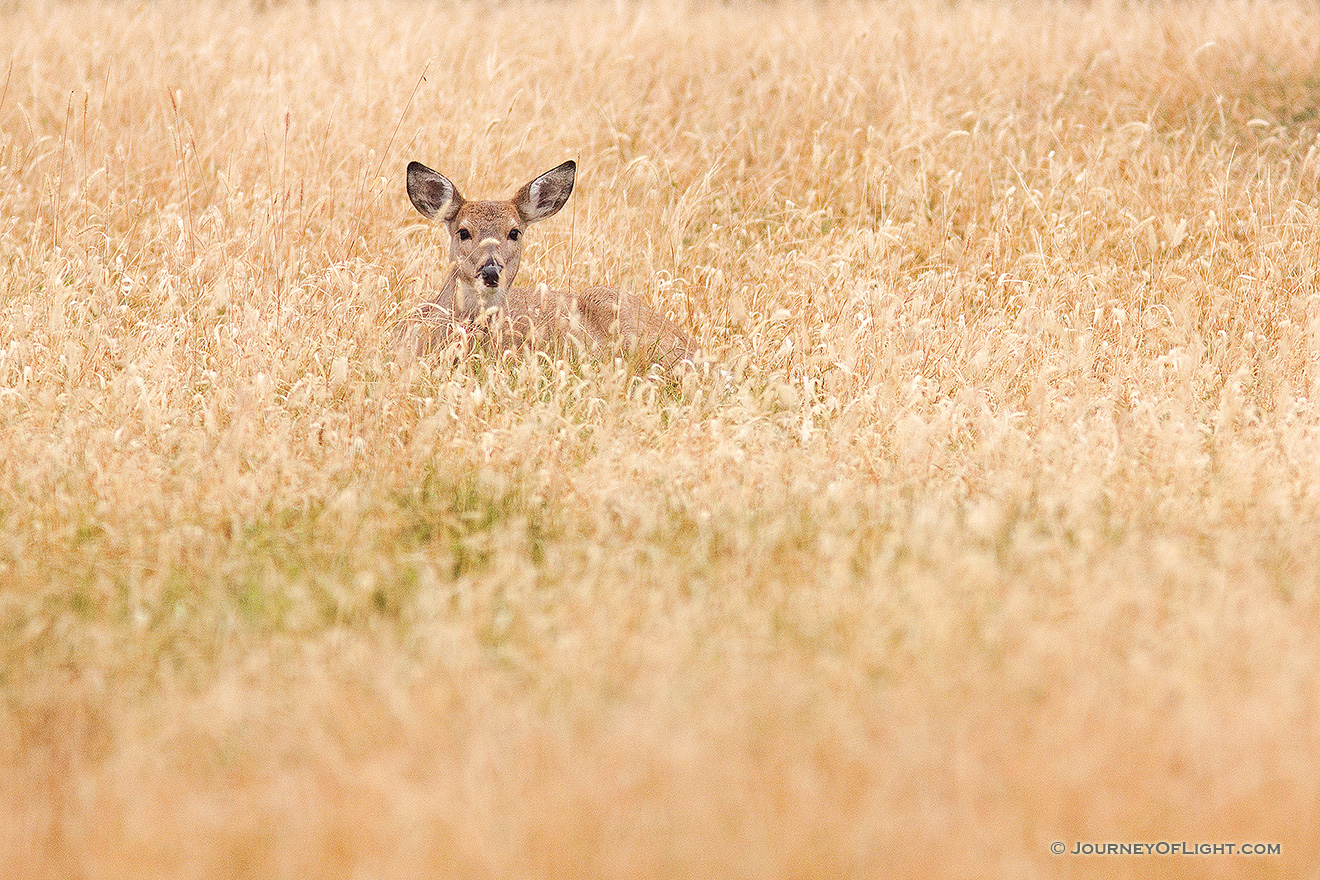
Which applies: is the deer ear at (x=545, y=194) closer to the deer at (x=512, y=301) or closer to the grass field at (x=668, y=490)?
the deer at (x=512, y=301)

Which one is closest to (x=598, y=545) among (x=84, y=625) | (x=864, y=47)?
(x=84, y=625)

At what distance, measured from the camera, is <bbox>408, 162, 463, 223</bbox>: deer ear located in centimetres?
686

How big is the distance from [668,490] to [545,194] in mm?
2903

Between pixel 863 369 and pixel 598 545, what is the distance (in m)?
2.26

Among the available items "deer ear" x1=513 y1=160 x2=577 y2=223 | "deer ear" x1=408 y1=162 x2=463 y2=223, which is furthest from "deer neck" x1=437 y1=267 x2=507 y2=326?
"deer ear" x1=513 y1=160 x2=577 y2=223

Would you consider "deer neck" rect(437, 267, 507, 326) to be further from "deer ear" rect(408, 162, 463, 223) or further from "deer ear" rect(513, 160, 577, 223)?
"deer ear" rect(513, 160, 577, 223)

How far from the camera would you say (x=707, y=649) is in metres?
3.50

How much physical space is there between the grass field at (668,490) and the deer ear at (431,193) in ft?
1.53

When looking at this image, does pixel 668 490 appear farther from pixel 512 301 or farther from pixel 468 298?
pixel 512 301

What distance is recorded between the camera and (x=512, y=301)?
7.05 m

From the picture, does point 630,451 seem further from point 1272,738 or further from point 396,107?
point 396,107

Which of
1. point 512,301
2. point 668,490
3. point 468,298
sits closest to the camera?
point 668,490

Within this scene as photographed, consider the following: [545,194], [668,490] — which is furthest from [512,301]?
[668,490]

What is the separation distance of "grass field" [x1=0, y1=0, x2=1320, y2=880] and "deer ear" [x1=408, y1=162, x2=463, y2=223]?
466mm
